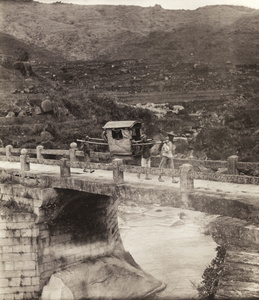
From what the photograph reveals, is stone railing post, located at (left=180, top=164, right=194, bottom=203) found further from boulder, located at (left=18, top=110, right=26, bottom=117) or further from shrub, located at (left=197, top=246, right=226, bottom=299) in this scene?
boulder, located at (left=18, top=110, right=26, bottom=117)

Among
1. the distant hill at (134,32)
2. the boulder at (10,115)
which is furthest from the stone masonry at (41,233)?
the distant hill at (134,32)

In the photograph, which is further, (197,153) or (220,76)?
(220,76)

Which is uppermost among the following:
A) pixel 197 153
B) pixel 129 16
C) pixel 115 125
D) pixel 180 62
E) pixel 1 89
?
pixel 129 16

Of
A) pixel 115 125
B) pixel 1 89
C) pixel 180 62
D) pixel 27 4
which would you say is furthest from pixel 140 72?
pixel 115 125

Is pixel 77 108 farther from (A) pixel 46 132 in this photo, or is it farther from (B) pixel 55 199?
(B) pixel 55 199

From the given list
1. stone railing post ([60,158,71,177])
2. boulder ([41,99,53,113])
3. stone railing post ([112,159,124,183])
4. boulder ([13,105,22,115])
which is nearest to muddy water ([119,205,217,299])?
stone railing post ([60,158,71,177])

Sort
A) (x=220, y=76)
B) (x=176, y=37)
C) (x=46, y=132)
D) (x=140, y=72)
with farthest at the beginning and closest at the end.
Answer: (x=176, y=37) < (x=140, y=72) < (x=220, y=76) < (x=46, y=132)

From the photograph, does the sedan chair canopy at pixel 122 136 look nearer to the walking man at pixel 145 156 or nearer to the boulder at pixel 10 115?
the walking man at pixel 145 156

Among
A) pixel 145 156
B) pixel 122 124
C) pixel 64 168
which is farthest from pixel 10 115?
pixel 64 168
